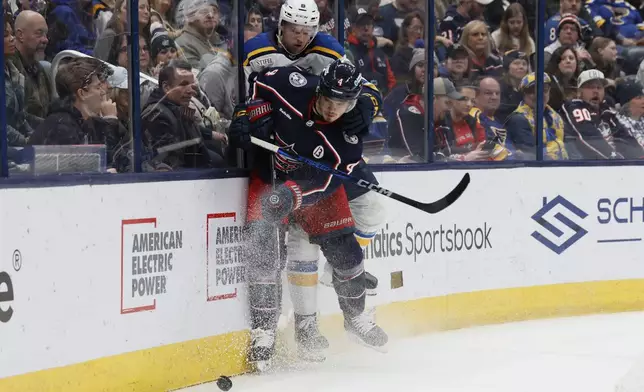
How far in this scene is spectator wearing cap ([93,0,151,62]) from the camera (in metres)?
5.03

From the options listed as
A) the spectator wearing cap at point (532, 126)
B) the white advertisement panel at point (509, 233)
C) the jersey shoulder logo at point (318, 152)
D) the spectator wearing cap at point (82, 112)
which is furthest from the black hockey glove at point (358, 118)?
the spectator wearing cap at point (532, 126)

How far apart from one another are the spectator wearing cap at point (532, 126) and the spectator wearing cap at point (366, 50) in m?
1.19

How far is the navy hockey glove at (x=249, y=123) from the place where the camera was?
566cm

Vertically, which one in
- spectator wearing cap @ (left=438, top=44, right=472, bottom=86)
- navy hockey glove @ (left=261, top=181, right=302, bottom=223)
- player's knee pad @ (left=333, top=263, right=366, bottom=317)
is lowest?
player's knee pad @ (left=333, top=263, right=366, bottom=317)

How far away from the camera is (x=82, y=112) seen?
493 centimetres

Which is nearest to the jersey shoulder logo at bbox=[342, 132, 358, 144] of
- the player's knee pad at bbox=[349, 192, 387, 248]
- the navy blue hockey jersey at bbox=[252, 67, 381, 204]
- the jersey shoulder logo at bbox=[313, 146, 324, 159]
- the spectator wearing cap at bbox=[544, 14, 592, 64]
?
the navy blue hockey jersey at bbox=[252, 67, 381, 204]

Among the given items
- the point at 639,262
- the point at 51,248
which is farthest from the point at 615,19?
the point at 51,248

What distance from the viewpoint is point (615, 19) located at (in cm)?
799

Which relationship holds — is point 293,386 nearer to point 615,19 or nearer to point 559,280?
point 559,280

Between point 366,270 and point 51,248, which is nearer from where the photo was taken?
point 51,248

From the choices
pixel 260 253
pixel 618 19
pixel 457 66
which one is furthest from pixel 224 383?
pixel 618 19

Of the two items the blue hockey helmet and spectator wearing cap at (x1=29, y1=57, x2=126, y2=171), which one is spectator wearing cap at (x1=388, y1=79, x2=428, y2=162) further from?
spectator wearing cap at (x1=29, y1=57, x2=126, y2=171)

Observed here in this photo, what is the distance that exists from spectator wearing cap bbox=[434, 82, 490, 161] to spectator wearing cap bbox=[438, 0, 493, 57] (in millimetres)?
258

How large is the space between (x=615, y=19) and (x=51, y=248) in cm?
470
